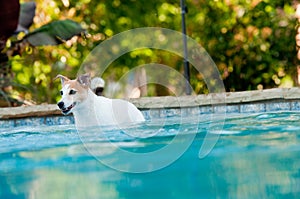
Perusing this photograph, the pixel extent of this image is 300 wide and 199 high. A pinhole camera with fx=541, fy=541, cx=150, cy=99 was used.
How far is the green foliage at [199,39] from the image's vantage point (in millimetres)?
6945

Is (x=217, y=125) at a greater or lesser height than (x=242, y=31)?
lesser

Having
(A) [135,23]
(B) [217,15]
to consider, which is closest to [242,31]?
(B) [217,15]

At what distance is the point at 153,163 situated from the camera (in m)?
2.55

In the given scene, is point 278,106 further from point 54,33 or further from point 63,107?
point 54,33

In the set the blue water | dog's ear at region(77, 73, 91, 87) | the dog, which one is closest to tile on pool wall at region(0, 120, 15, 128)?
the blue water

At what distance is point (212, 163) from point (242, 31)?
15.7 ft

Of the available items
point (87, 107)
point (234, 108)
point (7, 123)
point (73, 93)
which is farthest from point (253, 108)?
point (7, 123)

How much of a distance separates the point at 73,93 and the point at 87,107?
169mm

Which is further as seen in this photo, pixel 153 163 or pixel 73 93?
pixel 73 93

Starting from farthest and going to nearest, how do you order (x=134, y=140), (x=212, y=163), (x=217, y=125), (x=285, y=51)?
1. (x=285, y=51)
2. (x=217, y=125)
3. (x=134, y=140)
4. (x=212, y=163)

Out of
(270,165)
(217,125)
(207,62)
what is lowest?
(270,165)

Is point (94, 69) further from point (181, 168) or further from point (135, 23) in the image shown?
point (181, 168)

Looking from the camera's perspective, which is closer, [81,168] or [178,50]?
[81,168]

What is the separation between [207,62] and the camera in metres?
7.18
